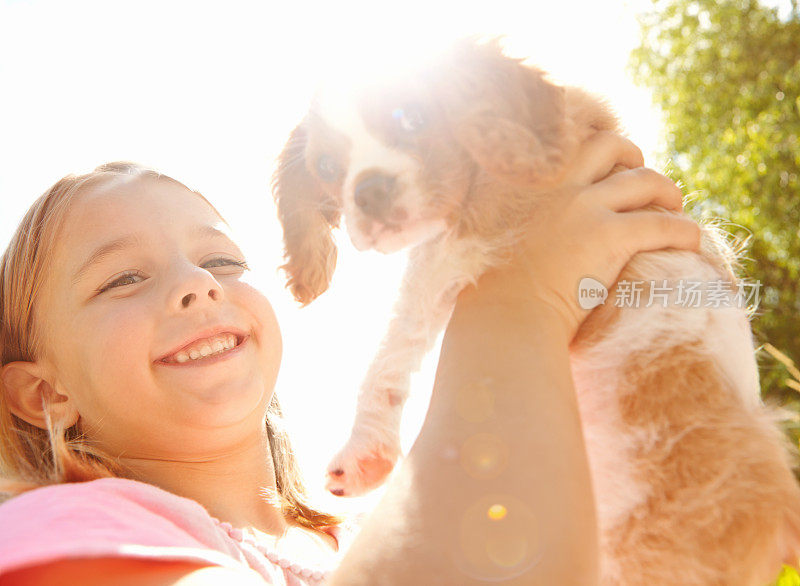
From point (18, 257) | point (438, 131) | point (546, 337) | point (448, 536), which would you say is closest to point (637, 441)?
point (546, 337)

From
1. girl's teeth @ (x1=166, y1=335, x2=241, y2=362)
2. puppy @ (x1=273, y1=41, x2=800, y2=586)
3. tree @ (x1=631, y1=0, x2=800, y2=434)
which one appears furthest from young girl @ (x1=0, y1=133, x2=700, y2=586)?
tree @ (x1=631, y1=0, x2=800, y2=434)

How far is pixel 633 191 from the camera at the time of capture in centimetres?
187

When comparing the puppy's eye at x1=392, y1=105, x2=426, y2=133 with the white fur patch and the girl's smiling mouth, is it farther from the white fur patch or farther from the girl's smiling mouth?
the girl's smiling mouth

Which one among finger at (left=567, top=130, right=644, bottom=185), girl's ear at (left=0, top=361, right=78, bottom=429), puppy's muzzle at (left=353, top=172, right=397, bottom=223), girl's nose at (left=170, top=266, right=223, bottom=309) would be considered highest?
finger at (left=567, top=130, right=644, bottom=185)

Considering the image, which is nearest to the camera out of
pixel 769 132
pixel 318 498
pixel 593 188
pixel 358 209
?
pixel 593 188

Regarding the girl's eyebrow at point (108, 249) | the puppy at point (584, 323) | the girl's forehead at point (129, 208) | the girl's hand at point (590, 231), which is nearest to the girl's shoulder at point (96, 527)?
the puppy at point (584, 323)

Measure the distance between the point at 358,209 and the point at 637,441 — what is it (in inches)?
38.3

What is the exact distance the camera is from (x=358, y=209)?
2.01 m

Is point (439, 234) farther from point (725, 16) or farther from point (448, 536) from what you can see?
point (725, 16)

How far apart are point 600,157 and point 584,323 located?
48cm

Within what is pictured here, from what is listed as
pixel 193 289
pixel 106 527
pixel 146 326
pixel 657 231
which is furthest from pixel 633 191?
pixel 106 527

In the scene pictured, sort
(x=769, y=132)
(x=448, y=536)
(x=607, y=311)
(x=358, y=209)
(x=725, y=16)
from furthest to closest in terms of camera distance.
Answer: (x=725, y=16), (x=769, y=132), (x=358, y=209), (x=607, y=311), (x=448, y=536)

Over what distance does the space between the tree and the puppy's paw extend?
25.7ft

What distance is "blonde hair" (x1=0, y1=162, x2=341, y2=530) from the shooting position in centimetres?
205
